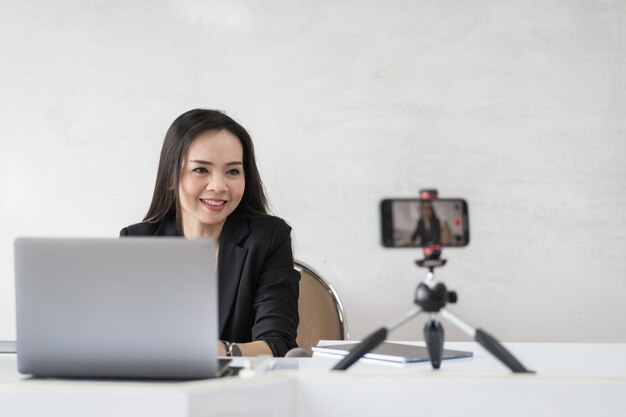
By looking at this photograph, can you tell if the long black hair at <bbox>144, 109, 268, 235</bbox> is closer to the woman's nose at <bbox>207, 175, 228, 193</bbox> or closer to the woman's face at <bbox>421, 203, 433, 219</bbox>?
the woman's nose at <bbox>207, 175, 228, 193</bbox>

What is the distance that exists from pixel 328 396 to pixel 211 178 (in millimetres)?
1059

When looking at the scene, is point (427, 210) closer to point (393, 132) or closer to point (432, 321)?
point (432, 321)

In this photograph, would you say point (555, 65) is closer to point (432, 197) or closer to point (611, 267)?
point (611, 267)

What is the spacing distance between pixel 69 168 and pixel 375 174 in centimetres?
110

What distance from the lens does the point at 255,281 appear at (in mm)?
1877

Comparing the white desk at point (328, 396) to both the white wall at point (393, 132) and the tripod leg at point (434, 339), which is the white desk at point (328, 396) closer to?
the tripod leg at point (434, 339)

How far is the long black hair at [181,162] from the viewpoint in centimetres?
189

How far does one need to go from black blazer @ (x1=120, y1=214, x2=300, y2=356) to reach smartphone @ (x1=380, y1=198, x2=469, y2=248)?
2.79ft

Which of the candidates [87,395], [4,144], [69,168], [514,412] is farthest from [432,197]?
[4,144]

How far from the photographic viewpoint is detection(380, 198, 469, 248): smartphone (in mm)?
952

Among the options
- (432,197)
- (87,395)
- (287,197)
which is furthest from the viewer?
(287,197)

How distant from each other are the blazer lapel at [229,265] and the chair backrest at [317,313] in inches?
14.9

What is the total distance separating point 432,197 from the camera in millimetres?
946

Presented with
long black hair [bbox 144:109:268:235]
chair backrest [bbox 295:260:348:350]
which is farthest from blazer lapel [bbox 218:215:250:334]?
chair backrest [bbox 295:260:348:350]
